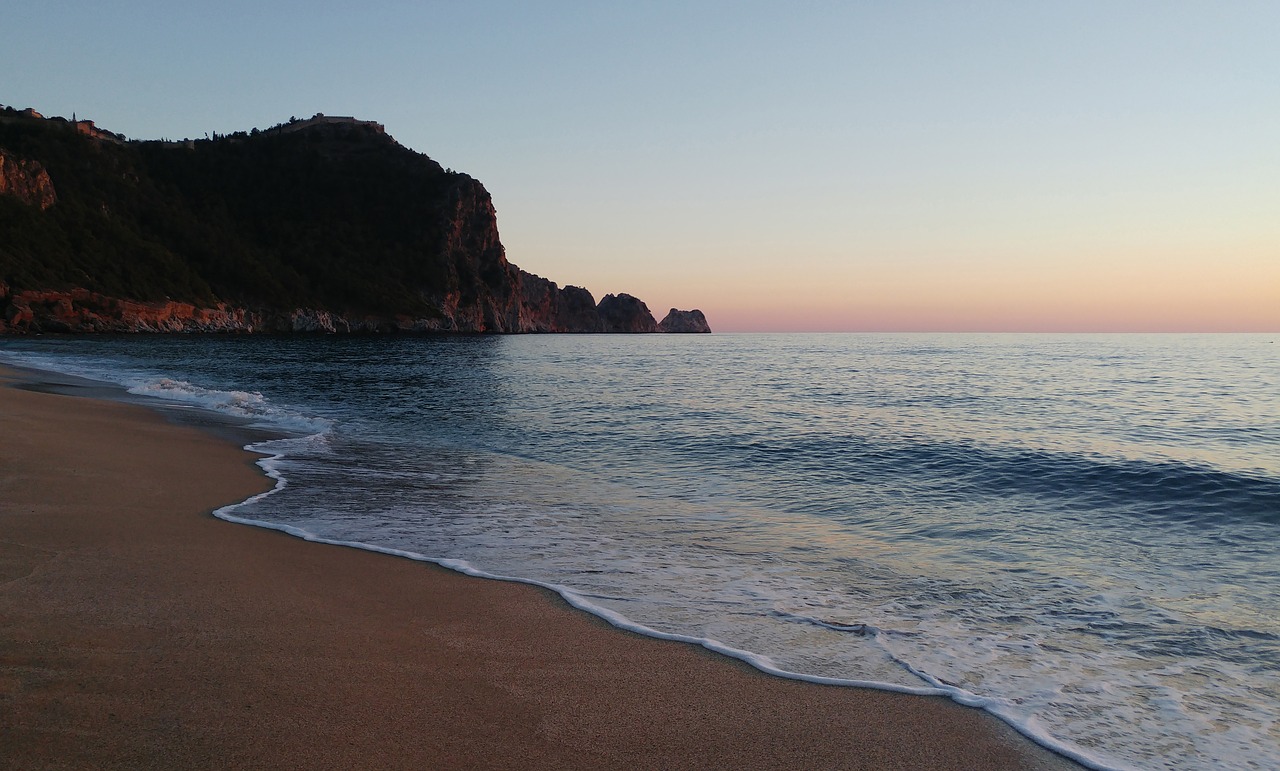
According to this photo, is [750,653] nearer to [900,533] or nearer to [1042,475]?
[900,533]

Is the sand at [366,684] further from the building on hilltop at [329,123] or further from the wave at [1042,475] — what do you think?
the building on hilltop at [329,123]

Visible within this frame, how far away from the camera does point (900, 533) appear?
869cm

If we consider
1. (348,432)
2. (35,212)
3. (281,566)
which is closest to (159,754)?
(281,566)

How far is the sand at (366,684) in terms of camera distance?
3.21 meters

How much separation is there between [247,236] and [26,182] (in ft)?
141

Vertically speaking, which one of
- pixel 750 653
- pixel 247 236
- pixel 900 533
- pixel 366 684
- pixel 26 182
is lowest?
pixel 900 533

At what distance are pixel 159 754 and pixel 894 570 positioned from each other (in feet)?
19.3

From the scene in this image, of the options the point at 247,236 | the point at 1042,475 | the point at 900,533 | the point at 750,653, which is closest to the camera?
the point at 750,653

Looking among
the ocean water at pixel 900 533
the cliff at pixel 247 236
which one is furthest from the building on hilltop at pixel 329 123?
the ocean water at pixel 900 533

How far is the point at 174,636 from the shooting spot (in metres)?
4.21

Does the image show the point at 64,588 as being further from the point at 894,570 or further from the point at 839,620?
the point at 894,570

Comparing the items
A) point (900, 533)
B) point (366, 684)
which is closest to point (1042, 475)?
point (900, 533)

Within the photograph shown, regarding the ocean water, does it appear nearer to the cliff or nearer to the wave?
the wave

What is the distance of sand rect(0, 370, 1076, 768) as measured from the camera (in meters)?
3.21
